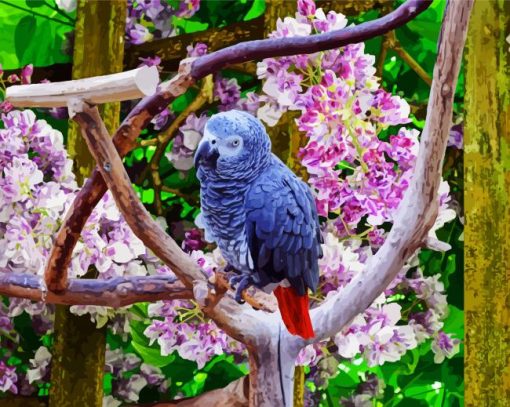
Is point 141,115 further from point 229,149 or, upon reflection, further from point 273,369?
point 273,369

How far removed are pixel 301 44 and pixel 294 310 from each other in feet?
0.96

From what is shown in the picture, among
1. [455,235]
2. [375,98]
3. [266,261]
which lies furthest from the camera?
[455,235]

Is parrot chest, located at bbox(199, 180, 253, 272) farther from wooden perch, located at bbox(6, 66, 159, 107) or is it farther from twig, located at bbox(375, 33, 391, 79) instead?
twig, located at bbox(375, 33, 391, 79)

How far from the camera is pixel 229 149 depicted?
2.78ft

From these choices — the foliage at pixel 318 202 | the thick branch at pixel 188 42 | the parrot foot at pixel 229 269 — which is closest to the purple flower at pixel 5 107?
the foliage at pixel 318 202

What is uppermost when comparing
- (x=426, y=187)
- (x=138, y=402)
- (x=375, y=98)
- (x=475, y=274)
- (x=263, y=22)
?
(x=263, y=22)

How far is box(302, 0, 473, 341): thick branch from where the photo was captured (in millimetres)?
835

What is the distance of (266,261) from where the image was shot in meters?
0.86

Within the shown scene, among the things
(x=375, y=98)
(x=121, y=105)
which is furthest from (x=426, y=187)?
(x=121, y=105)

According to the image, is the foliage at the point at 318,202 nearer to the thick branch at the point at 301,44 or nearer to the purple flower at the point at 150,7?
the purple flower at the point at 150,7

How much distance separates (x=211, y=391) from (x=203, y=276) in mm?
270

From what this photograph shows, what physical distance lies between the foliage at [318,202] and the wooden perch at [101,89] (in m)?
0.22

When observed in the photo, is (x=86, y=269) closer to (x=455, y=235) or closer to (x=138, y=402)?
(x=138, y=402)

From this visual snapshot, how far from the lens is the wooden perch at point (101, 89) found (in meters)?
0.73
